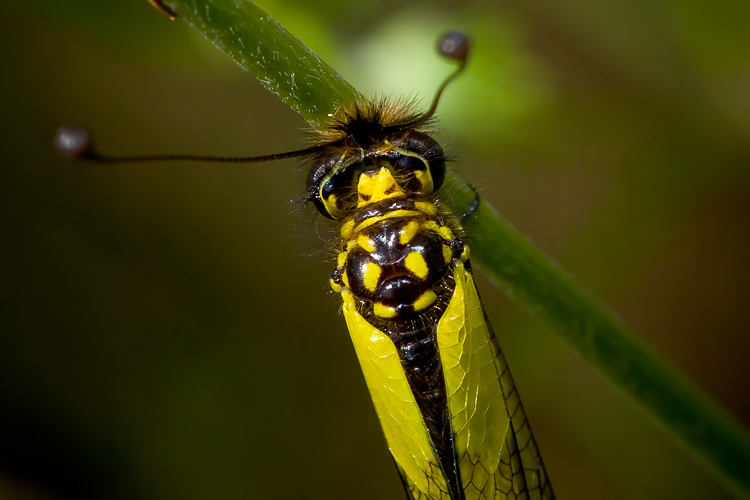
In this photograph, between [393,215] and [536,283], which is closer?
[536,283]

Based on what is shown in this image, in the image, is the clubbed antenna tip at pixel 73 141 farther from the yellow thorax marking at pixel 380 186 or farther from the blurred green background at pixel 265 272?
the blurred green background at pixel 265 272

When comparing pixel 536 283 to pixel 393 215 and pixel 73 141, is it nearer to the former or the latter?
pixel 393 215

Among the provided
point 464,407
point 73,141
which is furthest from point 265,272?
point 73,141

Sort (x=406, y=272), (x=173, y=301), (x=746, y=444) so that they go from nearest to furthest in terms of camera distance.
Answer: (x=406, y=272)
(x=746, y=444)
(x=173, y=301)

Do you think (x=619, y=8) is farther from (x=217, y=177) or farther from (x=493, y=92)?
(x=217, y=177)

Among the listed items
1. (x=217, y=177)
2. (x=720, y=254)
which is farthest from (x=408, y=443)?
(x=720, y=254)
